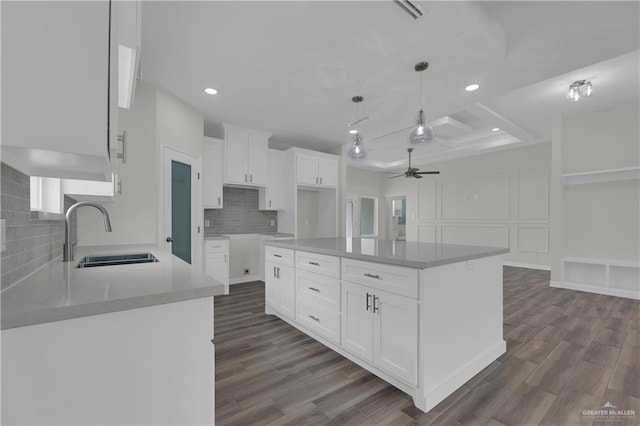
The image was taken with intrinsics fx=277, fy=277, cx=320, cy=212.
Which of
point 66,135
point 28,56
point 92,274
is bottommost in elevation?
point 92,274

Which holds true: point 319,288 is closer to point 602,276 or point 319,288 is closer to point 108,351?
A: point 108,351

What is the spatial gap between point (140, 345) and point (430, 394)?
5.48ft

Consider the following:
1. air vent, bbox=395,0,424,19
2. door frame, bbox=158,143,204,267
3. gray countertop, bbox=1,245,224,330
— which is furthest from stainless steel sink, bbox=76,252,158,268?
air vent, bbox=395,0,424,19

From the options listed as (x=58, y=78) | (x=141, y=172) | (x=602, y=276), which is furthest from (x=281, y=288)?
(x=602, y=276)

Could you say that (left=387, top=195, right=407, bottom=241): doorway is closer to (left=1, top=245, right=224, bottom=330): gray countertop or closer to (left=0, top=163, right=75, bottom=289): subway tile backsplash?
(left=1, top=245, right=224, bottom=330): gray countertop

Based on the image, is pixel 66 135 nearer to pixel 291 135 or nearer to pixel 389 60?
pixel 389 60

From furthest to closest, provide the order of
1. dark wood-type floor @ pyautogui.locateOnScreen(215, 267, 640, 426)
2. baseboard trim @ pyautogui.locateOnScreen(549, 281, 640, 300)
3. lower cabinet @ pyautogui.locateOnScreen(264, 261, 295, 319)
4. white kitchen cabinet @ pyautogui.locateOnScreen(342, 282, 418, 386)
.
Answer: baseboard trim @ pyautogui.locateOnScreen(549, 281, 640, 300) < lower cabinet @ pyautogui.locateOnScreen(264, 261, 295, 319) < white kitchen cabinet @ pyautogui.locateOnScreen(342, 282, 418, 386) < dark wood-type floor @ pyautogui.locateOnScreen(215, 267, 640, 426)

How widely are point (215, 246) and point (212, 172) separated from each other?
117cm

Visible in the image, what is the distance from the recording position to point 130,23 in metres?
0.96

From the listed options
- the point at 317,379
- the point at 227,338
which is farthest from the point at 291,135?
the point at 317,379

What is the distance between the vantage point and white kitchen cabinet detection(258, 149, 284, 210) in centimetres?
505

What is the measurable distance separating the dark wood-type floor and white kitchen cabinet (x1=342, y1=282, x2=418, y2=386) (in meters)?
0.17

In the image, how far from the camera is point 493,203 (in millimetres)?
6738

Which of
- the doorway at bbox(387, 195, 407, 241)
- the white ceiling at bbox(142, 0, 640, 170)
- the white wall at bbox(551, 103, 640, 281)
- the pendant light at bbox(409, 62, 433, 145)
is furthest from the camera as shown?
the doorway at bbox(387, 195, 407, 241)
